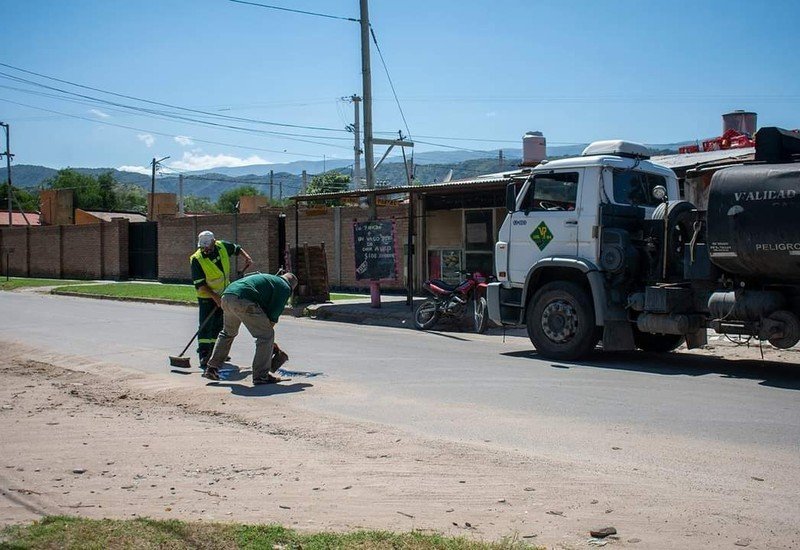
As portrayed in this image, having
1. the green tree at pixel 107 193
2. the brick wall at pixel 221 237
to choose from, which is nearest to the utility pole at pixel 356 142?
the brick wall at pixel 221 237

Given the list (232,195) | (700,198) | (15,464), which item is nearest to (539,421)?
(15,464)

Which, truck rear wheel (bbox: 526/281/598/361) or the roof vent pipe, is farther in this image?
the roof vent pipe

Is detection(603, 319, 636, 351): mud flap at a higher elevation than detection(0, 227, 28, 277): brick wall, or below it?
below

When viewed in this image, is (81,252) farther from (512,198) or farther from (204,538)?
(204,538)

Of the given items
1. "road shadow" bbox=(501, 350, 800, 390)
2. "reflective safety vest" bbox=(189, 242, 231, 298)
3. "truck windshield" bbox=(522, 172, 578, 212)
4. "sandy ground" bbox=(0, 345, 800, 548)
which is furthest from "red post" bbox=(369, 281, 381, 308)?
"sandy ground" bbox=(0, 345, 800, 548)

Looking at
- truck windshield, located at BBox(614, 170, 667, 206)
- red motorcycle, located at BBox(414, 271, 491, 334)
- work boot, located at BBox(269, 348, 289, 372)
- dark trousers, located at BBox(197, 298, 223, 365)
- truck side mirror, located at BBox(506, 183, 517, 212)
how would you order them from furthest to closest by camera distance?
red motorcycle, located at BBox(414, 271, 491, 334) < truck side mirror, located at BBox(506, 183, 517, 212) < truck windshield, located at BBox(614, 170, 667, 206) < dark trousers, located at BBox(197, 298, 223, 365) < work boot, located at BBox(269, 348, 289, 372)

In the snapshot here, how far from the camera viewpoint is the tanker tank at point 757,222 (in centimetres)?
959

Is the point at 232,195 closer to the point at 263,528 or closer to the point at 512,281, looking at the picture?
the point at 512,281

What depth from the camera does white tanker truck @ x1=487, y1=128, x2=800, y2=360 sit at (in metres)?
9.91

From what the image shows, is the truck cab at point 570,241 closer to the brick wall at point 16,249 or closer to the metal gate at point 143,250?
the metal gate at point 143,250

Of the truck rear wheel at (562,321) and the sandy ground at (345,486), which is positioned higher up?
the truck rear wheel at (562,321)

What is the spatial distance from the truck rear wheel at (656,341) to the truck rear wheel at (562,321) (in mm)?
1192

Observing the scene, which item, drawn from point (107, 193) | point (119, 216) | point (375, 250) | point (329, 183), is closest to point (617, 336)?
point (375, 250)

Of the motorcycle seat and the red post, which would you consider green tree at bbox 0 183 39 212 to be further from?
the motorcycle seat
